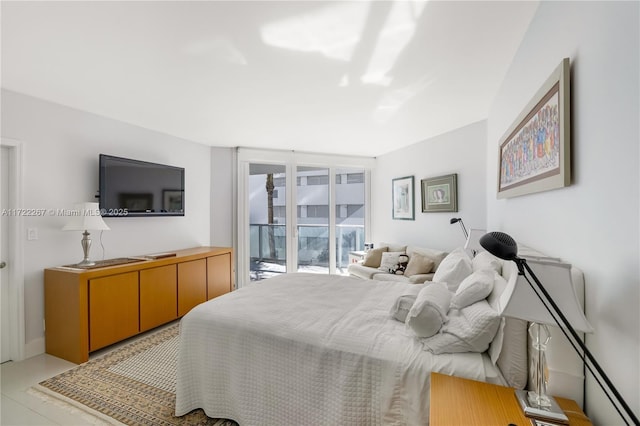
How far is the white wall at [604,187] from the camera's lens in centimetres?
84

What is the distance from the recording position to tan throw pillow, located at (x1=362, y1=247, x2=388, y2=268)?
456 centimetres

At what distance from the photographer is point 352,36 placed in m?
1.84

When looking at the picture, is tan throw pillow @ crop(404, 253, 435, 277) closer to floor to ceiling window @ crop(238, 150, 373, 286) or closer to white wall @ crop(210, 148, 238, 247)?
floor to ceiling window @ crop(238, 150, 373, 286)

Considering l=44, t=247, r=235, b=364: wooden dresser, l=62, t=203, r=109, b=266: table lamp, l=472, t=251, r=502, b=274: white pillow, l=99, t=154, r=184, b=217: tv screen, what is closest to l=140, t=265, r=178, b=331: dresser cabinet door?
l=44, t=247, r=235, b=364: wooden dresser

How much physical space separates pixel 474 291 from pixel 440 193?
2791 millimetres

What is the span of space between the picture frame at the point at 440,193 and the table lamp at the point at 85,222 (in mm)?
4125

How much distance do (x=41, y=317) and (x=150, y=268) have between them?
100 cm

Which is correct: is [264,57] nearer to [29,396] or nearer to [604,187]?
[604,187]

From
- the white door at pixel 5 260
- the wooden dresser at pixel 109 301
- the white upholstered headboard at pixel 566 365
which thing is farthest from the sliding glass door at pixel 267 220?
the white upholstered headboard at pixel 566 365

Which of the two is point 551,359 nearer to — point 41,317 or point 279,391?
point 279,391

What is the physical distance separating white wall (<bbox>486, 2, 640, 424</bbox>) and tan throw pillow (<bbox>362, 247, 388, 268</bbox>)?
3.23m

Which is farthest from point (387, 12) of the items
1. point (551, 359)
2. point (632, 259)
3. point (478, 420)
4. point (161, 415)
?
point (161, 415)

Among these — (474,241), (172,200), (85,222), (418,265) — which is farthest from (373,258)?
(85,222)

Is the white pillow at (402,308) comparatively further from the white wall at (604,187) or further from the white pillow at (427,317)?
the white wall at (604,187)
